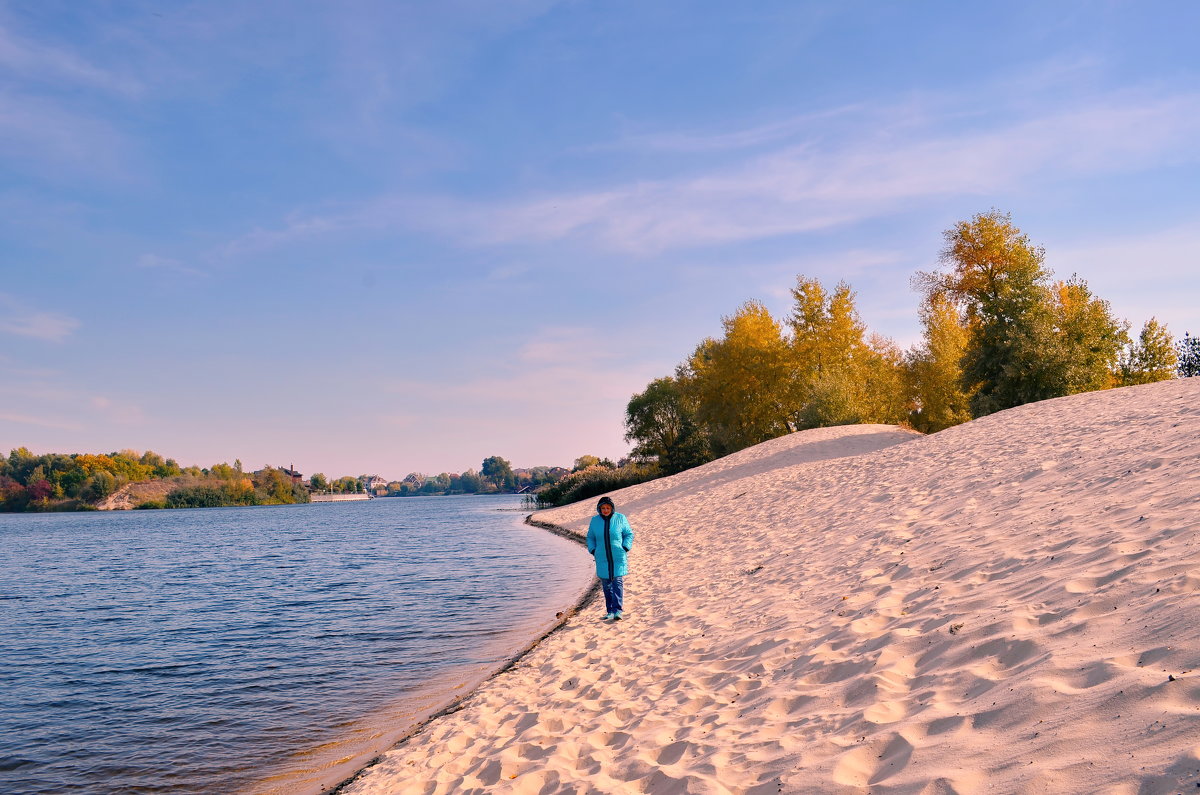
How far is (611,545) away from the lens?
1268 cm

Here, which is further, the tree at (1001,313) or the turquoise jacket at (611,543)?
the tree at (1001,313)

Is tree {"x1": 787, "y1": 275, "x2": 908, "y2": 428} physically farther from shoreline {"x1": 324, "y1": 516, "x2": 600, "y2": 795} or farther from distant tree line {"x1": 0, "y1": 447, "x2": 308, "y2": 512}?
distant tree line {"x1": 0, "y1": 447, "x2": 308, "y2": 512}

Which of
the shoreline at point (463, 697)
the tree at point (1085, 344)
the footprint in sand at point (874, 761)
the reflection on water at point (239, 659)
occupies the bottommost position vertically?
the reflection on water at point (239, 659)


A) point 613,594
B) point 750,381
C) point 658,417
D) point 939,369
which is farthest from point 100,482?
point 613,594

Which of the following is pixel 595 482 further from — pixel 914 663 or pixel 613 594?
pixel 914 663

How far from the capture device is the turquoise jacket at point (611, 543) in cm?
1266

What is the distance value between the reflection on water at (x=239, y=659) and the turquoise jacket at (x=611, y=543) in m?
2.60

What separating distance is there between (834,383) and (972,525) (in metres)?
36.6

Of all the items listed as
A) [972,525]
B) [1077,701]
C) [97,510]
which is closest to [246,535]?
[972,525]

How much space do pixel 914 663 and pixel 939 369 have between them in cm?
4643

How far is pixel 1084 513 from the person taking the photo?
9.31 m

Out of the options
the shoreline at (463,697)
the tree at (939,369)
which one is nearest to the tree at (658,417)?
the tree at (939,369)

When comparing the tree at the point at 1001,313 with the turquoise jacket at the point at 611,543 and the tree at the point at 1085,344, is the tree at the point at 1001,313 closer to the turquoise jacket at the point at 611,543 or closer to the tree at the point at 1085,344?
the tree at the point at 1085,344

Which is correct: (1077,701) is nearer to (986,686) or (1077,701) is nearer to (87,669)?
(986,686)
